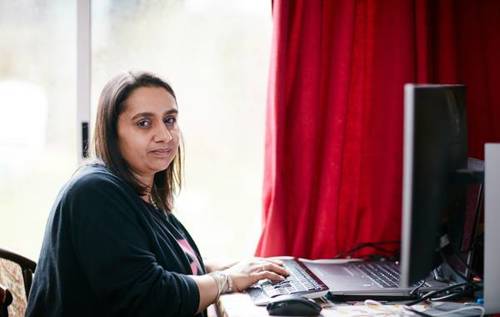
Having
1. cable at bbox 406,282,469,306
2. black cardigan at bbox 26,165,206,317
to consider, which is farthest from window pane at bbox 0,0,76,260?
cable at bbox 406,282,469,306

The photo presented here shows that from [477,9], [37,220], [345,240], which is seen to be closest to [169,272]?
[345,240]

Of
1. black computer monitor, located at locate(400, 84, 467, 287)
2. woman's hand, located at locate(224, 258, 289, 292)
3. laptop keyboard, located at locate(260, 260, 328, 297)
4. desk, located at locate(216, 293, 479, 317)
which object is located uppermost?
→ black computer monitor, located at locate(400, 84, 467, 287)

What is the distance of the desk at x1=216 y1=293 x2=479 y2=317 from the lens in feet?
5.08

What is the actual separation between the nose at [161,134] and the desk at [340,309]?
1.47 feet

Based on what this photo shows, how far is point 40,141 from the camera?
2.52m

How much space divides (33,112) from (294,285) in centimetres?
132

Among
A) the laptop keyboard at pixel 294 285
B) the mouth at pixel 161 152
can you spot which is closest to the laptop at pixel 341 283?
the laptop keyboard at pixel 294 285

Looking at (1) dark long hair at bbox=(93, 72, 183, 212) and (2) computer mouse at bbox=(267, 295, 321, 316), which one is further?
(1) dark long hair at bbox=(93, 72, 183, 212)

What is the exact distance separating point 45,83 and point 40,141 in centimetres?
22

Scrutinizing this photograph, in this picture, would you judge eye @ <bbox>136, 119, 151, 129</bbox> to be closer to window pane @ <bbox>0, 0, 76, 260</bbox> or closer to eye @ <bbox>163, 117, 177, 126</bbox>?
eye @ <bbox>163, 117, 177, 126</bbox>

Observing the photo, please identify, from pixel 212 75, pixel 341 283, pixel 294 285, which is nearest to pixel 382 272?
pixel 341 283

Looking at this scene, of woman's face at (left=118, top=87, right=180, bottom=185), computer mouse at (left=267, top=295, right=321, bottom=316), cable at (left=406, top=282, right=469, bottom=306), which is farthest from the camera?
woman's face at (left=118, top=87, right=180, bottom=185)

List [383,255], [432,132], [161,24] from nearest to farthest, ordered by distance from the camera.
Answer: [432,132]
[383,255]
[161,24]

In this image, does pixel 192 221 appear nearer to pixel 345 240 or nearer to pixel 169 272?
pixel 345 240
